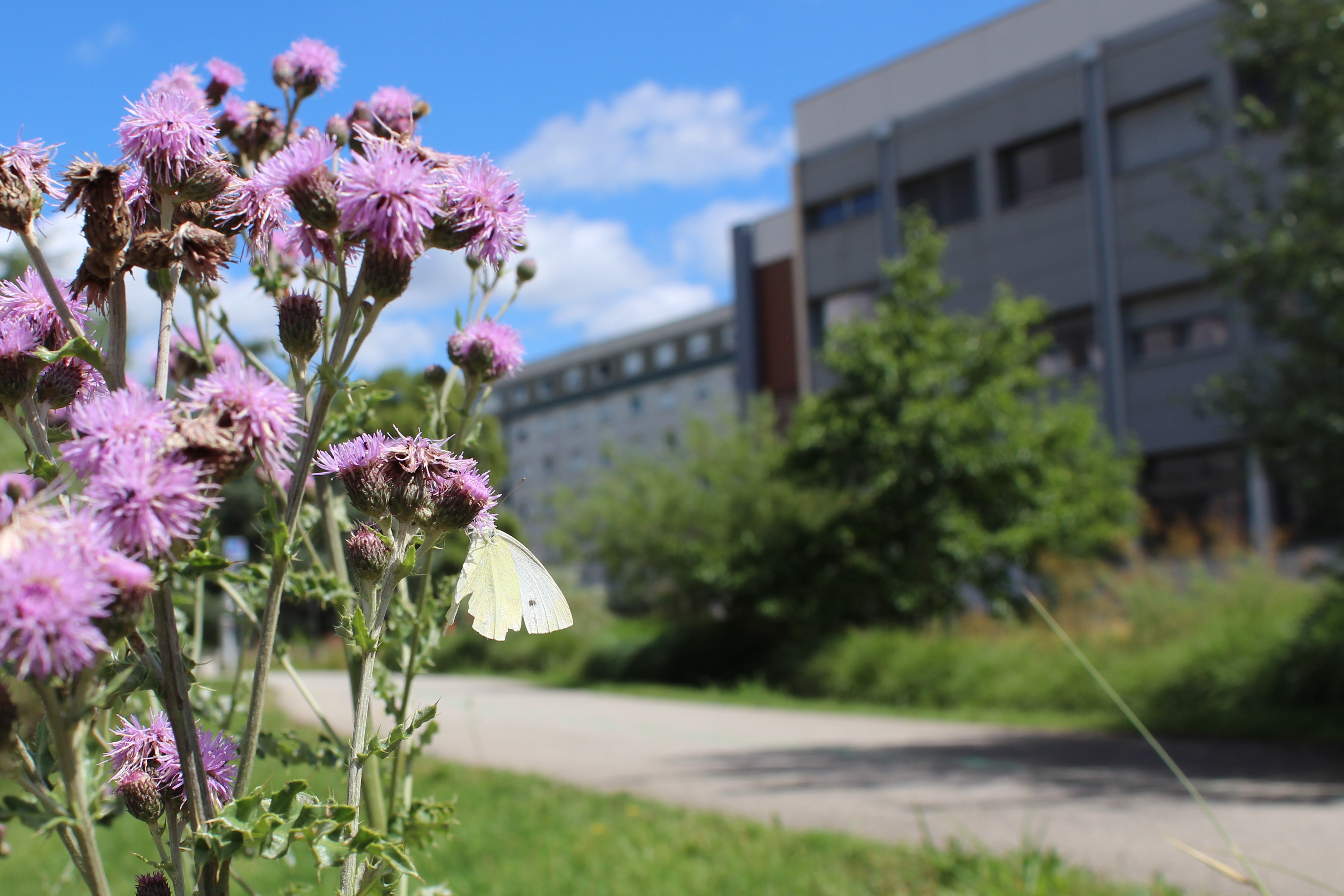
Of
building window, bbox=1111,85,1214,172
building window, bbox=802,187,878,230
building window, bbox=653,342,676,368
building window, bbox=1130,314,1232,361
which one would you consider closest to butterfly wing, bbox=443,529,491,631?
building window, bbox=1130,314,1232,361

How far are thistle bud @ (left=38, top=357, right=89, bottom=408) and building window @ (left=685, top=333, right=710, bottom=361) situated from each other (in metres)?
59.5

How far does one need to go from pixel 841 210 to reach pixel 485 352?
92.4ft

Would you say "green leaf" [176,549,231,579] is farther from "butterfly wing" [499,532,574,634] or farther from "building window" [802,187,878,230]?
"building window" [802,187,878,230]

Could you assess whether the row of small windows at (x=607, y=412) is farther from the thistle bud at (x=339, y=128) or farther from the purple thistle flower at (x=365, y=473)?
the purple thistle flower at (x=365, y=473)

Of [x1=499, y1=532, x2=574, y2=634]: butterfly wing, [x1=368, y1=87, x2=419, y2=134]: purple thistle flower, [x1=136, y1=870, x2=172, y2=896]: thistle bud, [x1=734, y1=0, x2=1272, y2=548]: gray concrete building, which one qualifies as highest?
[x1=734, y1=0, x2=1272, y2=548]: gray concrete building

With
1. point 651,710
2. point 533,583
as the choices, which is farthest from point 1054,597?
point 533,583

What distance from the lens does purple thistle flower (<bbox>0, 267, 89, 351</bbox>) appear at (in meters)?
1.07

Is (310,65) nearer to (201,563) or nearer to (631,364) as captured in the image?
(201,563)

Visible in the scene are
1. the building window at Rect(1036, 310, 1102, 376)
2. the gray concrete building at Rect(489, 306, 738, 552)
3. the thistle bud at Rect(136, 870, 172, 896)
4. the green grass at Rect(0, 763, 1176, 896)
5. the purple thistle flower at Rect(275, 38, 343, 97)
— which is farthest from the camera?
the gray concrete building at Rect(489, 306, 738, 552)

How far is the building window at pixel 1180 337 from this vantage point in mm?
21297

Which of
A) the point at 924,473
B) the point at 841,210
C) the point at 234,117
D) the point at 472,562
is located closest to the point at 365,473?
the point at 472,562

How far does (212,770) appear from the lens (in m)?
1.03

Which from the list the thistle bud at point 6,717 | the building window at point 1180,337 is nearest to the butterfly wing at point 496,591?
the thistle bud at point 6,717

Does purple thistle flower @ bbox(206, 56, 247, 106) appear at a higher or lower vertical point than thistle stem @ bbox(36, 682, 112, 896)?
higher
